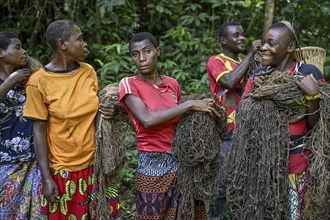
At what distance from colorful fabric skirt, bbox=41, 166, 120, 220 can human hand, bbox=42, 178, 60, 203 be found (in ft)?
0.19

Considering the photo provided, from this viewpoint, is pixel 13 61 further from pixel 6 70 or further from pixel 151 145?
pixel 151 145

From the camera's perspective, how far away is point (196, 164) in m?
2.85

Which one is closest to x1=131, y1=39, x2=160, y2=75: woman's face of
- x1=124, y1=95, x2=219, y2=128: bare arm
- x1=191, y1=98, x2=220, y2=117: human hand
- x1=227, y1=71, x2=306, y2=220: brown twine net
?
x1=124, y1=95, x2=219, y2=128: bare arm

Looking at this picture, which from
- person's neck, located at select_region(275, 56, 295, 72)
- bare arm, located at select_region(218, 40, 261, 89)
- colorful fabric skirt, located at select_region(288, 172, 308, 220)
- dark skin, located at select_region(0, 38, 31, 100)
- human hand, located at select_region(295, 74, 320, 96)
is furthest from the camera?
bare arm, located at select_region(218, 40, 261, 89)

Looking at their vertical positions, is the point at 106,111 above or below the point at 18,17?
above

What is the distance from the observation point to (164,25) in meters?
7.21

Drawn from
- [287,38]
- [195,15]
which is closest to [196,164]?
[287,38]

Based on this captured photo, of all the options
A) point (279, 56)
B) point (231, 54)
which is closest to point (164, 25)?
point (231, 54)

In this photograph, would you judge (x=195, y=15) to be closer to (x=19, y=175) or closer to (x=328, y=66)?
(x=328, y=66)

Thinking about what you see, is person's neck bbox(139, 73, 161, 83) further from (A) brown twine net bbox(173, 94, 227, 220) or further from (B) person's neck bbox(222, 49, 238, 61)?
(B) person's neck bbox(222, 49, 238, 61)

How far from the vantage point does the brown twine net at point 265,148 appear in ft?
8.74

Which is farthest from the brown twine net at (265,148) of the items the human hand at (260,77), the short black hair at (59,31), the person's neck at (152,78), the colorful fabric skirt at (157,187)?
the short black hair at (59,31)

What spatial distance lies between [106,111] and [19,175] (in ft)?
2.51

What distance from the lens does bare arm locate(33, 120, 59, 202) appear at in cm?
299
